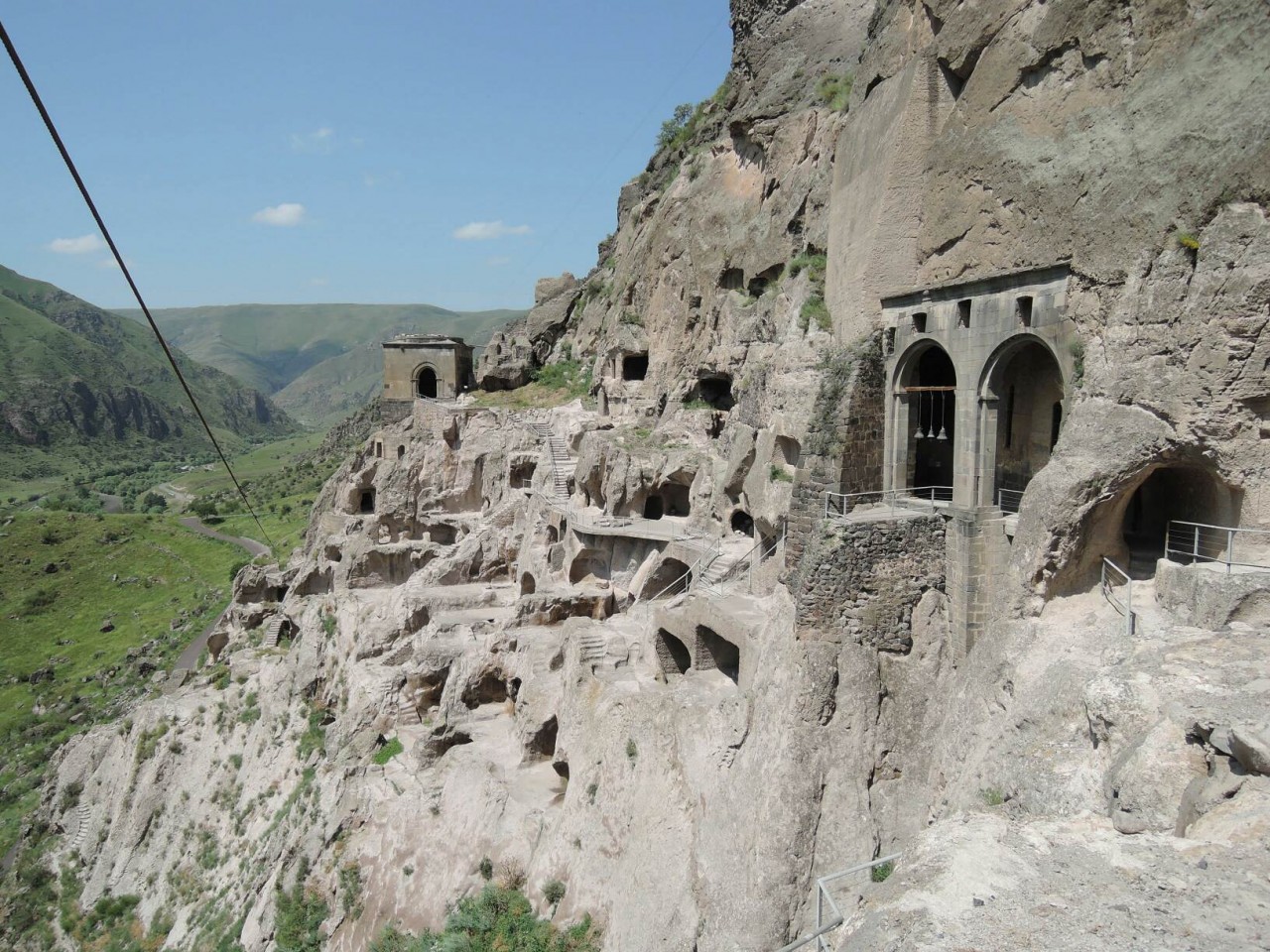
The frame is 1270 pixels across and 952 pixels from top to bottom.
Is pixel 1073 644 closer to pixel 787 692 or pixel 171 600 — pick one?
pixel 787 692

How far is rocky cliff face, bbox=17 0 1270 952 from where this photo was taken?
849cm

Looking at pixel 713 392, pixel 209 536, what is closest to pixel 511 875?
pixel 713 392

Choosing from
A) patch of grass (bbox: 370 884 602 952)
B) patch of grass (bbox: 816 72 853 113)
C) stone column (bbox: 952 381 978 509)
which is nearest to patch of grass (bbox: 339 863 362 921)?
patch of grass (bbox: 370 884 602 952)

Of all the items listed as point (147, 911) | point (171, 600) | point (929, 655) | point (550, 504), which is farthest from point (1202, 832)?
point (171, 600)

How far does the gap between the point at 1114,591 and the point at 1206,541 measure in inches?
55.9

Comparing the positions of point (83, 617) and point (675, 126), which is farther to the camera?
point (83, 617)

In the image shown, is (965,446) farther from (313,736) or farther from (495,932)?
(313,736)

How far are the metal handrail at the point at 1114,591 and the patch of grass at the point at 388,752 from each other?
16440 mm

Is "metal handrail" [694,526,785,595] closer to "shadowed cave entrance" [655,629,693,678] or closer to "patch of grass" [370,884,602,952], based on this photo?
"shadowed cave entrance" [655,629,693,678]

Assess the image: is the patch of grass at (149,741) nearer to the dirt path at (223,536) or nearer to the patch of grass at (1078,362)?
the patch of grass at (1078,362)

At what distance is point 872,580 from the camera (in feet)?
45.6

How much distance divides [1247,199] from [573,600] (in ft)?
61.1

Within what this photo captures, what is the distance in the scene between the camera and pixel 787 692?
13719 millimetres

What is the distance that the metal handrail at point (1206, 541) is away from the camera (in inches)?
415
